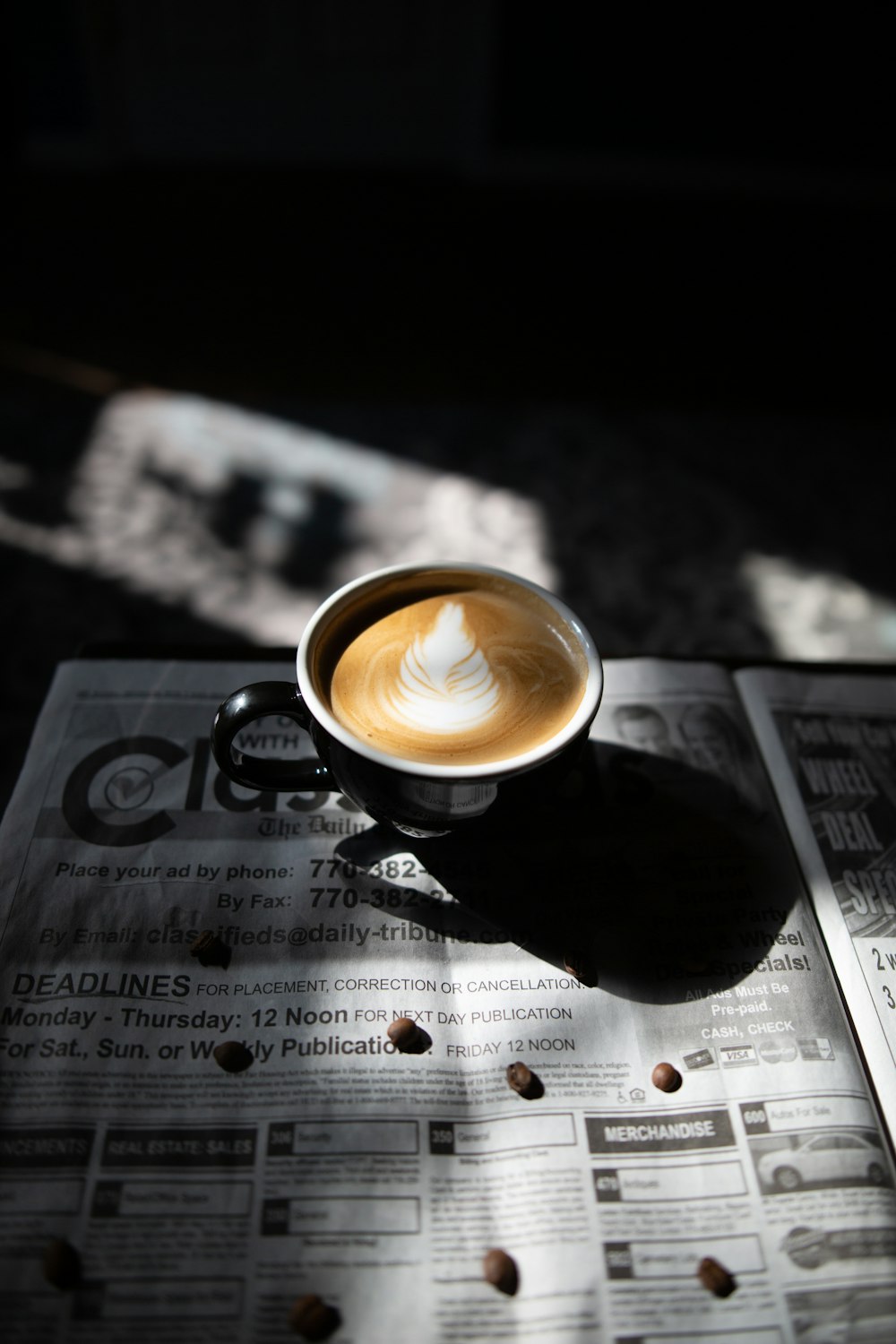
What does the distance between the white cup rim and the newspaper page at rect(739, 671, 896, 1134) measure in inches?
8.4

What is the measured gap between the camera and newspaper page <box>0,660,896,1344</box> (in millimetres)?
465

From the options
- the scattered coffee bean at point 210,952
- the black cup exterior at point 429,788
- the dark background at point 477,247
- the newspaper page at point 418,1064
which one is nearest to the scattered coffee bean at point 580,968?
the newspaper page at point 418,1064

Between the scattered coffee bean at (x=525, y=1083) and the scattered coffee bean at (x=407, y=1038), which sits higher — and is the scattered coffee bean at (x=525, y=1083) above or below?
below

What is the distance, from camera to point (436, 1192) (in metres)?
0.50

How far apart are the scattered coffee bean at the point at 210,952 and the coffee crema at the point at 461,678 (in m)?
0.15

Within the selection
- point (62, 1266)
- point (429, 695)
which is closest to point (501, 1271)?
point (62, 1266)

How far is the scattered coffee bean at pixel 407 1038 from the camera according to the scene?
1.79 ft

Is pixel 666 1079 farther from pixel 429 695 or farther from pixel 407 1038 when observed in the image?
pixel 429 695

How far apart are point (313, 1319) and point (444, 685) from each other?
0.34m

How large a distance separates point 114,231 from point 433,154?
3.04 ft

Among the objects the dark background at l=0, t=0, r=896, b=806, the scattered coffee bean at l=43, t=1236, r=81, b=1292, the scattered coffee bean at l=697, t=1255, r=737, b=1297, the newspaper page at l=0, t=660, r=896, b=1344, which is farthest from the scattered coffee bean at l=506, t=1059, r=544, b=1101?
the dark background at l=0, t=0, r=896, b=806

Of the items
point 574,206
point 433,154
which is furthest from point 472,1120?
point 433,154

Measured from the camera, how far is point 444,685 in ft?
1.99

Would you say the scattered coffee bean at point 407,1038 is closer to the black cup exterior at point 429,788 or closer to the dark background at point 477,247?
the black cup exterior at point 429,788
